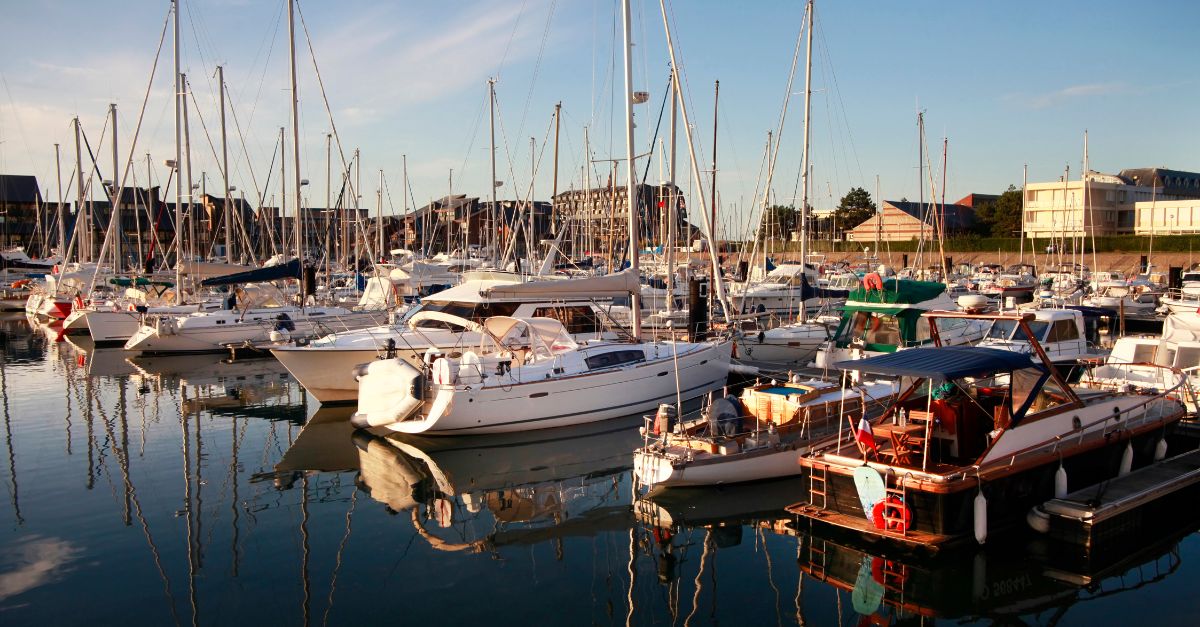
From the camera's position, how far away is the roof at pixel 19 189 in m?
98.4

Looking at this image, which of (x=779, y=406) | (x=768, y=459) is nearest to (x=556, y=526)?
(x=768, y=459)

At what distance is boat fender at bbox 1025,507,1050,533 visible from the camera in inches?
452

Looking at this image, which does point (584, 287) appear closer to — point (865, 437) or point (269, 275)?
point (865, 437)

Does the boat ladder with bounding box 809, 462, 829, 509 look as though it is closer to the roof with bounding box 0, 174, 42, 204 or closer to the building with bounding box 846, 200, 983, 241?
the building with bounding box 846, 200, 983, 241

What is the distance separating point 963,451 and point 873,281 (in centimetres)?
1069

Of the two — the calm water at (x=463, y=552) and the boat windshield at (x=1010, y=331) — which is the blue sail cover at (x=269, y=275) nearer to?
the calm water at (x=463, y=552)

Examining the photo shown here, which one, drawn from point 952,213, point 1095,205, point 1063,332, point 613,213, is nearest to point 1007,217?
point 1095,205

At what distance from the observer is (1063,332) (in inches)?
863

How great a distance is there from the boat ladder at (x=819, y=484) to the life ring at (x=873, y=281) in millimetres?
11414

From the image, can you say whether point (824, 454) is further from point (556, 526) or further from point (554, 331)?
point (554, 331)

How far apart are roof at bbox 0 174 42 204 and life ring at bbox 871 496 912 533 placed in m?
112

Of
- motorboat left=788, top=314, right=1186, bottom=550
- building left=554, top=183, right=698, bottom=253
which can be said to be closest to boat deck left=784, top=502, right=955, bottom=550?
motorboat left=788, top=314, right=1186, bottom=550

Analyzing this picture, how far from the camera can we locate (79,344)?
36562mm

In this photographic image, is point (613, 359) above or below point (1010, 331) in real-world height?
below
